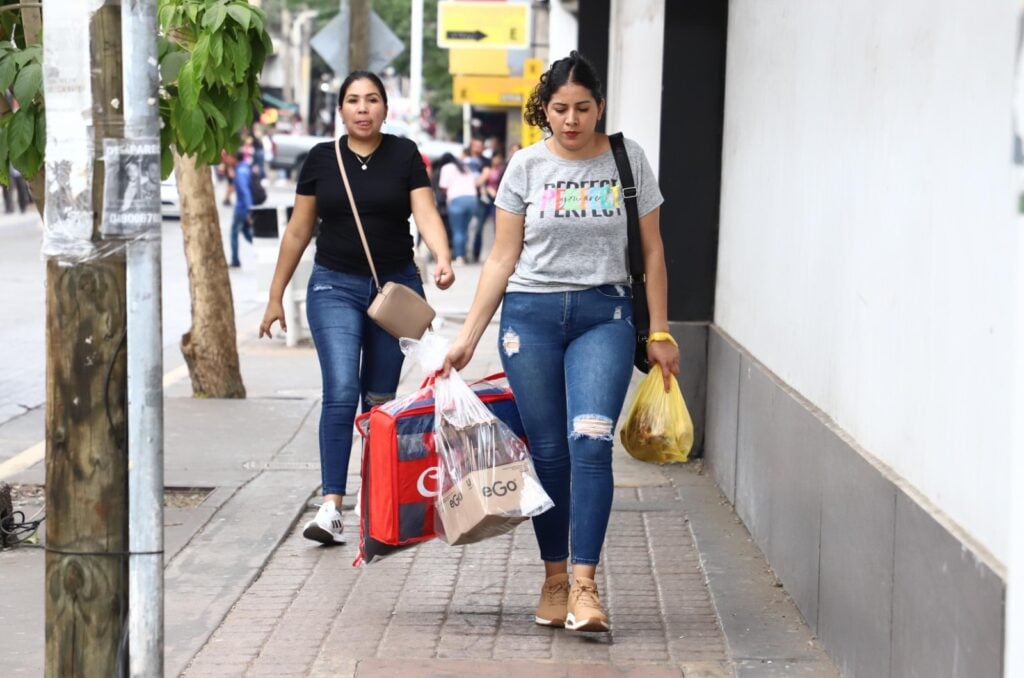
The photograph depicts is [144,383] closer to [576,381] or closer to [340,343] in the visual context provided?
[576,381]

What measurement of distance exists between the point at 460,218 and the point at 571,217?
18842mm

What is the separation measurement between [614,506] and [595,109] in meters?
2.55

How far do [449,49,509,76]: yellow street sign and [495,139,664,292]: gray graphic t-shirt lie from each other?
93.4ft

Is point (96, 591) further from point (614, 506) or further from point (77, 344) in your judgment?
point (614, 506)

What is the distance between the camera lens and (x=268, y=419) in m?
9.72

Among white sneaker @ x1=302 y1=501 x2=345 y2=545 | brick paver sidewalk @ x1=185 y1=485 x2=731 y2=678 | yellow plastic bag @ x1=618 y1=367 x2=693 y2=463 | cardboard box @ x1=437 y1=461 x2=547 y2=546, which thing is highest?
yellow plastic bag @ x1=618 y1=367 x2=693 y2=463

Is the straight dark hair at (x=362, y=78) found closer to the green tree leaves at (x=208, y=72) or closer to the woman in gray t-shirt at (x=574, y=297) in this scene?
the green tree leaves at (x=208, y=72)

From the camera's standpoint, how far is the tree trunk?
1012 centimetres

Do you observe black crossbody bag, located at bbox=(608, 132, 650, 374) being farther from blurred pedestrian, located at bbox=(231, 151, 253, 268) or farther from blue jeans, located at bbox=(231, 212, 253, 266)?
blue jeans, located at bbox=(231, 212, 253, 266)

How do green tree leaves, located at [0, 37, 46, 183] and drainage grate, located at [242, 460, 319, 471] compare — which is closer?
green tree leaves, located at [0, 37, 46, 183]

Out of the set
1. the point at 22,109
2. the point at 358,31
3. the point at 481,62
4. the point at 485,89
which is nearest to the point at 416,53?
the point at 481,62

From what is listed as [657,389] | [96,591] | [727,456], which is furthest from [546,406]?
[727,456]

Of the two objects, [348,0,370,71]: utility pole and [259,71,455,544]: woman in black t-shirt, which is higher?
[348,0,370,71]: utility pole

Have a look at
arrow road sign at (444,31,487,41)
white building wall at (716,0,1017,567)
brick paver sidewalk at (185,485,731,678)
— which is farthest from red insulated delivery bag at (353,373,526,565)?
arrow road sign at (444,31,487,41)
